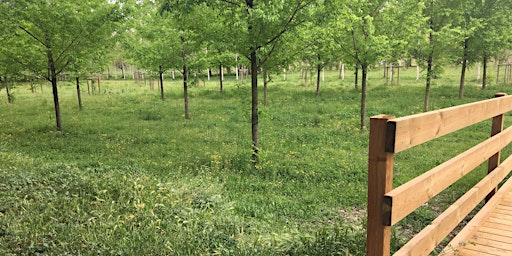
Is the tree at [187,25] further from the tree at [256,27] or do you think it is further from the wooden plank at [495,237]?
the wooden plank at [495,237]

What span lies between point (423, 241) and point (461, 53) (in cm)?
1926

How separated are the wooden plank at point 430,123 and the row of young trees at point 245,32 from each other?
4.60 metres

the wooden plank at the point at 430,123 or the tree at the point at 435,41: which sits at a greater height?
the tree at the point at 435,41

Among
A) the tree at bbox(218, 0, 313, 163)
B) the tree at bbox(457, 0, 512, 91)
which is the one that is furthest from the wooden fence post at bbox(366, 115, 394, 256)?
the tree at bbox(457, 0, 512, 91)

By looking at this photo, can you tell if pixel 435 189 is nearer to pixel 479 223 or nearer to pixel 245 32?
pixel 479 223

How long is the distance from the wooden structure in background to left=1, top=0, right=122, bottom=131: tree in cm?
1066

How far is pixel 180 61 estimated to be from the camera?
1501cm

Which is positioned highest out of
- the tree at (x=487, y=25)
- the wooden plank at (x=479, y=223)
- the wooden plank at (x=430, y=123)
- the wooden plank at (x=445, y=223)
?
the tree at (x=487, y=25)

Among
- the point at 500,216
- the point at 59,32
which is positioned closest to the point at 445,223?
the point at 500,216

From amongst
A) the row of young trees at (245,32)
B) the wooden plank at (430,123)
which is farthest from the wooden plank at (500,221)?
the row of young trees at (245,32)

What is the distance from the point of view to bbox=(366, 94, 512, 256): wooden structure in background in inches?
77.1

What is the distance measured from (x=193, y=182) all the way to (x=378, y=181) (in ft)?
16.0

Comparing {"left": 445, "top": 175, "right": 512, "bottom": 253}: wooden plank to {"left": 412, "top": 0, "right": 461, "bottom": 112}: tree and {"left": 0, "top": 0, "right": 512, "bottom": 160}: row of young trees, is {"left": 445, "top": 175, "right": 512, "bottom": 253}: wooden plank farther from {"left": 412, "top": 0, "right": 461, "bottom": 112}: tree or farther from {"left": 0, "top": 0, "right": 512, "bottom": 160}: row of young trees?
{"left": 412, "top": 0, "right": 461, "bottom": 112}: tree

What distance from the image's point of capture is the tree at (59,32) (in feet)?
34.2
